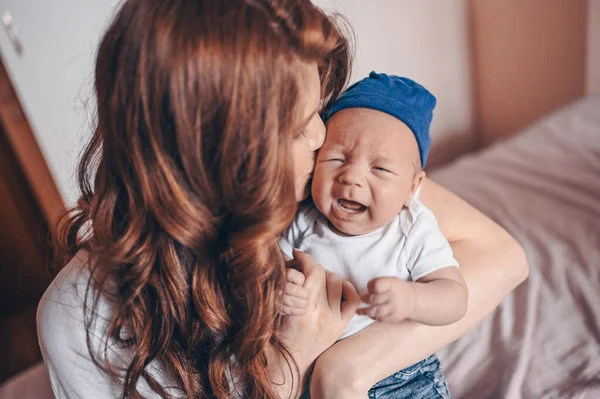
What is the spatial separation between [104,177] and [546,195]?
4.09ft

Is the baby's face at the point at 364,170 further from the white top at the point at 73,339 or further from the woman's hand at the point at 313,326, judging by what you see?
the white top at the point at 73,339

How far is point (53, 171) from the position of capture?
1.86m

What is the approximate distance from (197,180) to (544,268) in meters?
0.94

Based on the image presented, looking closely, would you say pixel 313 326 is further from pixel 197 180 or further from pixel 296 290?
pixel 197 180

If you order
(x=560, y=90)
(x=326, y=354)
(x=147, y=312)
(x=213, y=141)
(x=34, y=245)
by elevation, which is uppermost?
Result: (x=213, y=141)

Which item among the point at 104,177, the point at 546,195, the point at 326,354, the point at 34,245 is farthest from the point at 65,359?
the point at 34,245

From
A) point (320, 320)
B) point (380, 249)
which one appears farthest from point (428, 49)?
point (320, 320)

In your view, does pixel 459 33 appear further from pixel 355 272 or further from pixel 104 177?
pixel 104 177

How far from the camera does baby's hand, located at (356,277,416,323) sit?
60cm

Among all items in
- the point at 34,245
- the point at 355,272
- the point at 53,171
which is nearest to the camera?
the point at 355,272

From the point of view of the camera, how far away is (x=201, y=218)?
65 centimetres

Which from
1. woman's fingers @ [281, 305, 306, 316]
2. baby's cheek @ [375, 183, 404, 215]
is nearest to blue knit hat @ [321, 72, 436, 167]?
baby's cheek @ [375, 183, 404, 215]

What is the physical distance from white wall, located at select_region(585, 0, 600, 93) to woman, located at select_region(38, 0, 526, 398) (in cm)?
140

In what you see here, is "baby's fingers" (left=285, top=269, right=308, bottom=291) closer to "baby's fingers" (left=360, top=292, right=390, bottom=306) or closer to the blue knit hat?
"baby's fingers" (left=360, top=292, right=390, bottom=306)
